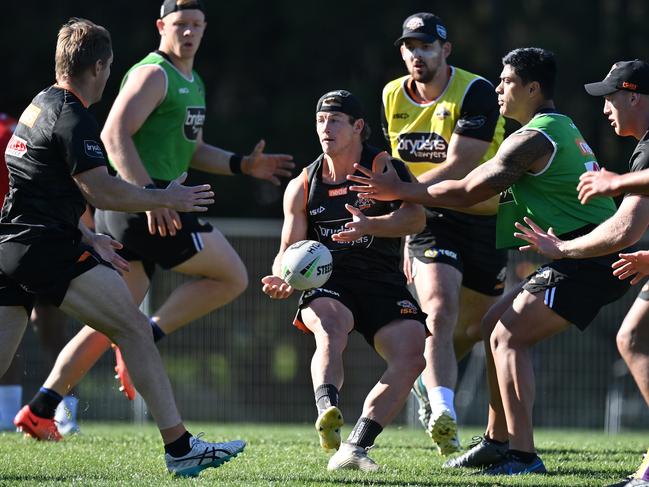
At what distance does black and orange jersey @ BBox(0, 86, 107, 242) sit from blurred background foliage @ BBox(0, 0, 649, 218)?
12.5 metres

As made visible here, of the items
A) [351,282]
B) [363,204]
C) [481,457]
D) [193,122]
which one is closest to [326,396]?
[351,282]

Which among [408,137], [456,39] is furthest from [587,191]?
[456,39]

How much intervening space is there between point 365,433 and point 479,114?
2.60 metres

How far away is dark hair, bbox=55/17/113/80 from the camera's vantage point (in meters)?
6.08

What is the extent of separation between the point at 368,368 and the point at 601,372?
3.01m

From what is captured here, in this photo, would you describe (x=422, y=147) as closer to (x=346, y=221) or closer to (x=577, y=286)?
(x=346, y=221)

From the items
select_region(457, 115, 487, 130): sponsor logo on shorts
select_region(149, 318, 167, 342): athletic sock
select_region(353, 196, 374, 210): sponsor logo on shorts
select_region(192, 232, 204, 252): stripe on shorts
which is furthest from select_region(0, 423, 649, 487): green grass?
select_region(457, 115, 487, 130): sponsor logo on shorts

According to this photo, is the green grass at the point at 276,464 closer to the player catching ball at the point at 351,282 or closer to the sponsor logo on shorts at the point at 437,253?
the player catching ball at the point at 351,282

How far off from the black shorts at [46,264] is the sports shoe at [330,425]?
1411 mm

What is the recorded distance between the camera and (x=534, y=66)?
21.5 ft

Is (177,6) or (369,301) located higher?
(177,6)

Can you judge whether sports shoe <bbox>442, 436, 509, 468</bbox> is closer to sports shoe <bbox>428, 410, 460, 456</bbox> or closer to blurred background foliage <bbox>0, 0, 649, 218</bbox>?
sports shoe <bbox>428, 410, 460, 456</bbox>

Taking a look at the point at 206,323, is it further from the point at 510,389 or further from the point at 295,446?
the point at 510,389

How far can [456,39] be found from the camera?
19.7 metres
